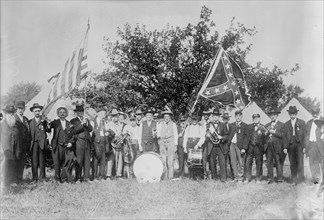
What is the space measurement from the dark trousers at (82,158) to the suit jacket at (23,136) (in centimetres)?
102

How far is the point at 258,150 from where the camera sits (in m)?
8.59

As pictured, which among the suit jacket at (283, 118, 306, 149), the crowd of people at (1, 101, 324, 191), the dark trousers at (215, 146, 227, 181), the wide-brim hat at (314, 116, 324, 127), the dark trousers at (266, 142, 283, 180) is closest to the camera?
the wide-brim hat at (314, 116, 324, 127)

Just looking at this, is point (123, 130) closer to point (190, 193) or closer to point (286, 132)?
point (190, 193)

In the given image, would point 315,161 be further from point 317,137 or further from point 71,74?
point 71,74

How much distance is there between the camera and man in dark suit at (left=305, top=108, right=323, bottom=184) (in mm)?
7637

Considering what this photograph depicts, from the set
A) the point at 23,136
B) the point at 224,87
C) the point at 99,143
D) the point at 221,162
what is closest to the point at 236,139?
the point at 221,162

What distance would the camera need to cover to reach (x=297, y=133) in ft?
26.6

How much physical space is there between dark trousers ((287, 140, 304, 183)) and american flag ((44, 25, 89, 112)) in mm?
4467

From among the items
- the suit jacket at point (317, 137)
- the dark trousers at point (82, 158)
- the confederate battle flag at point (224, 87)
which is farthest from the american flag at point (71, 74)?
the suit jacket at point (317, 137)

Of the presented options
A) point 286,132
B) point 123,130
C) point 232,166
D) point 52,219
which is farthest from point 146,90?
point 52,219

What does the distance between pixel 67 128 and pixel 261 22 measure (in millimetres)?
4557

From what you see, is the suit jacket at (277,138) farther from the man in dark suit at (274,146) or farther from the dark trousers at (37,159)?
the dark trousers at (37,159)

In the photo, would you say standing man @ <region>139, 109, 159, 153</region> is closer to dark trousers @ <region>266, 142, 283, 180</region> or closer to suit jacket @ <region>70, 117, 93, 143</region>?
suit jacket @ <region>70, 117, 93, 143</region>

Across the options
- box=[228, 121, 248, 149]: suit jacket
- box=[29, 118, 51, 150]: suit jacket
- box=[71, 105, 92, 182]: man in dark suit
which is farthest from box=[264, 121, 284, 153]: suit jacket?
box=[29, 118, 51, 150]: suit jacket
